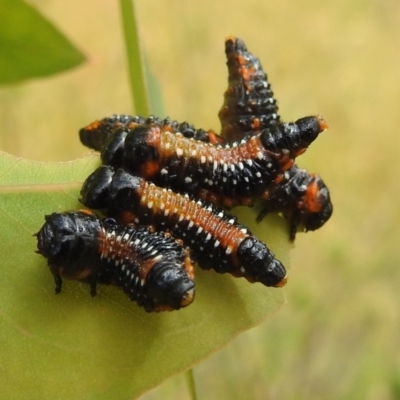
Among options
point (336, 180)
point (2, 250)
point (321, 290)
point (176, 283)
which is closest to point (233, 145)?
point (176, 283)

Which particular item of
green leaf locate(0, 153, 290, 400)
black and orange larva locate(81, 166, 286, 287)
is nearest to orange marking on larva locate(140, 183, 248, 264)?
black and orange larva locate(81, 166, 286, 287)

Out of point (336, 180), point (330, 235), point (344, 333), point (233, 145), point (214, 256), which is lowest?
point (344, 333)

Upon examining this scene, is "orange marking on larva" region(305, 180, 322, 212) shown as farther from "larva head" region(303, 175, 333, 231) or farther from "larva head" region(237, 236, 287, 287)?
"larva head" region(237, 236, 287, 287)

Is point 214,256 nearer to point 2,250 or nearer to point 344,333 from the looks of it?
point 2,250

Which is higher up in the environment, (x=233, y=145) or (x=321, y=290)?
(x=233, y=145)

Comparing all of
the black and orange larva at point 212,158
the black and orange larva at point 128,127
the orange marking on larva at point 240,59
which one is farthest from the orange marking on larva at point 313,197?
the orange marking on larva at point 240,59

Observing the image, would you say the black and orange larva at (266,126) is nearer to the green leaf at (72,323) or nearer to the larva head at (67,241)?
the green leaf at (72,323)

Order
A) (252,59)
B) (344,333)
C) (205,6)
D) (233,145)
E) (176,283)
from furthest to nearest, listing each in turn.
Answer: (205,6), (344,333), (252,59), (233,145), (176,283)
